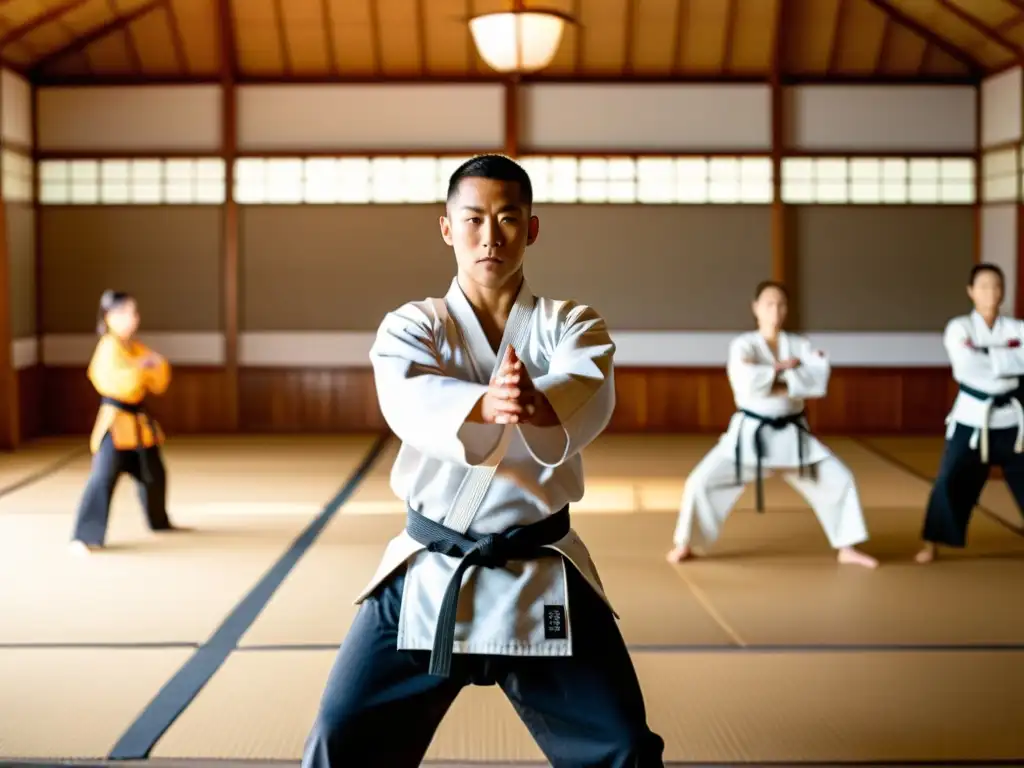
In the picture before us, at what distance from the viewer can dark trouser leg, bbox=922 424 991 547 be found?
4387 mm

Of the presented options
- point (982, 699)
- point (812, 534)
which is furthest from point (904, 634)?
point (812, 534)

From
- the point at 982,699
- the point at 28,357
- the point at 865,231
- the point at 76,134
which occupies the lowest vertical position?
the point at 982,699

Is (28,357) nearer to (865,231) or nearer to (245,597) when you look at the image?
(245,597)

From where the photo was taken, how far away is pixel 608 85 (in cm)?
855

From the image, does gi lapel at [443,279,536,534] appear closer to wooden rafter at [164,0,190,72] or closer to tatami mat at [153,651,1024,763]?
tatami mat at [153,651,1024,763]

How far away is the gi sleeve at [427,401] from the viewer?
1561mm

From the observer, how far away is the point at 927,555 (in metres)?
4.52

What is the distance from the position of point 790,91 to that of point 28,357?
581 cm

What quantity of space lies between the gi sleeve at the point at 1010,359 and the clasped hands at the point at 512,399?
3.30m

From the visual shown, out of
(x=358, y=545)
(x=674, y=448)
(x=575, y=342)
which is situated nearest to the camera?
(x=575, y=342)

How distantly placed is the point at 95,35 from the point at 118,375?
4.56 meters

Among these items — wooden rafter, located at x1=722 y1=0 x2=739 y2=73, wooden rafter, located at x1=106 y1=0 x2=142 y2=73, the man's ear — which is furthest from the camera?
wooden rafter, located at x1=106 y1=0 x2=142 y2=73

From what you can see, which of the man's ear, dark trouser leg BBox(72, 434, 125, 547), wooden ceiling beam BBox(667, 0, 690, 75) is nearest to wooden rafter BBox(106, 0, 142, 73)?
wooden ceiling beam BBox(667, 0, 690, 75)

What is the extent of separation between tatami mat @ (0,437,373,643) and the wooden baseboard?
1409mm
